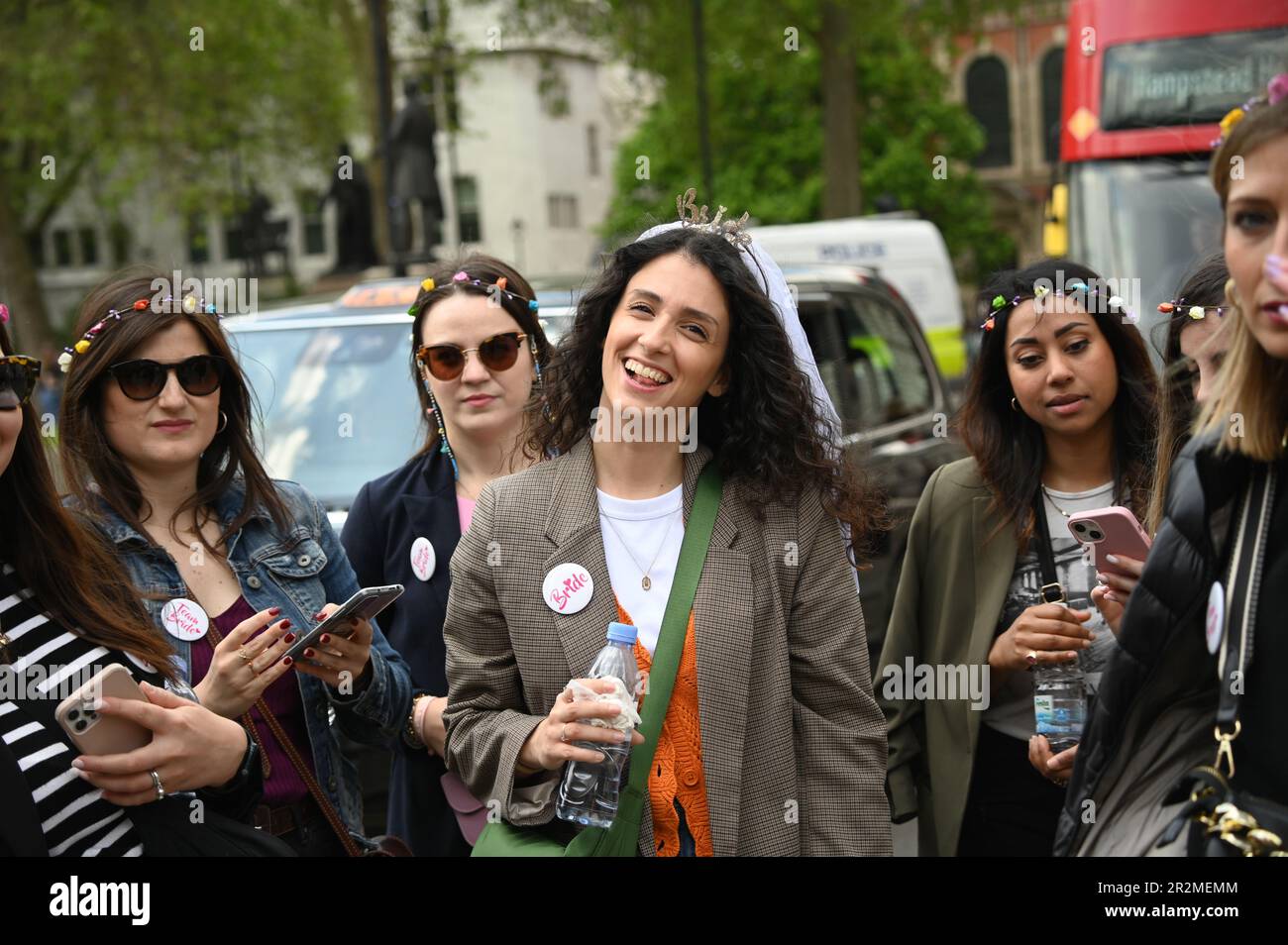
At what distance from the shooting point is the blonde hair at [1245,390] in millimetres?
2078

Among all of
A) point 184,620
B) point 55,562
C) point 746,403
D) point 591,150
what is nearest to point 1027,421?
point 746,403

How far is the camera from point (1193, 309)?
11.3 ft

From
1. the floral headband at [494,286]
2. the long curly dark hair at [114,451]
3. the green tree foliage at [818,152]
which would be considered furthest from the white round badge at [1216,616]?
the green tree foliage at [818,152]

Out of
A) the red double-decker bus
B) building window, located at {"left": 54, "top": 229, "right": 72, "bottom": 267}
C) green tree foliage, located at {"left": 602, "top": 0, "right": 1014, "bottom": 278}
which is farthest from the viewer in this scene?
building window, located at {"left": 54, "top": 229, "right": 72, "bottom": 267}

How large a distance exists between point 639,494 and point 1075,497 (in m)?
1.27

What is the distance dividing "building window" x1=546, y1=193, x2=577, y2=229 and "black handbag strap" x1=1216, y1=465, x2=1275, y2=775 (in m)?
53.1

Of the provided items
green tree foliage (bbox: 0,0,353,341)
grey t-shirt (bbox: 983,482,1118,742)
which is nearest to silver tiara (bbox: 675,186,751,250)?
grey t-shirt (bbox: 983,482,1118,742)

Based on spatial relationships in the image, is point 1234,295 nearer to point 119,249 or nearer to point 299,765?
point 299,765

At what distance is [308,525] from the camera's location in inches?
142

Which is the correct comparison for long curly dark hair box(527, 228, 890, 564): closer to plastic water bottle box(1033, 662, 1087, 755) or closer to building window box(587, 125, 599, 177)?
plastic water bottle box(1033, 662, 1087, 755)

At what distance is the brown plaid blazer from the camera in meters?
2.82

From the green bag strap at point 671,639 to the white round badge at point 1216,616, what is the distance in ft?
3.27

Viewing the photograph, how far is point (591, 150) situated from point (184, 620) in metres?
54.8
